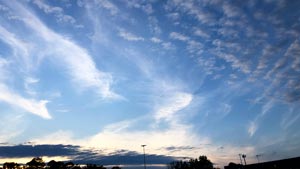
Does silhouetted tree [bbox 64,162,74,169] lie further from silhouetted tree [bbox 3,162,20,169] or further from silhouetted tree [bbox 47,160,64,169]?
silhouetted tree [bbox 3,162,20,169]

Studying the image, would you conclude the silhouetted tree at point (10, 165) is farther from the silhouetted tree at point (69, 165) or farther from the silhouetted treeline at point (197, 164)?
the silhouetted treeline at point (197, 164)

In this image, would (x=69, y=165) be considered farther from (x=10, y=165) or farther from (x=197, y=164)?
(x=197, y=164)

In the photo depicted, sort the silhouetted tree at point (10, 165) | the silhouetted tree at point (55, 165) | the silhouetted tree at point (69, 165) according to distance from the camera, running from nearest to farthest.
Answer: the silhouetted tree at point (10, 165) < the silhouetted tree at point (55, 165) < the silhouetted tree at point (69, 165)

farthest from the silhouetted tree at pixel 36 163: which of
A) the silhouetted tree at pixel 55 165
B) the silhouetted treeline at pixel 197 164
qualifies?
the silhouetted treeline at pixel 197 164

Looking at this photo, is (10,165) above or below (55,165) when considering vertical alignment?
above

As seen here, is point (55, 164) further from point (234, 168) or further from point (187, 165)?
point (234, 168)

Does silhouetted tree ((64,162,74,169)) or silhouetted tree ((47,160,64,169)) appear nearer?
silhouetted tree ((47,160,64,169))

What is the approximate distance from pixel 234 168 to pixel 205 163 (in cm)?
3787

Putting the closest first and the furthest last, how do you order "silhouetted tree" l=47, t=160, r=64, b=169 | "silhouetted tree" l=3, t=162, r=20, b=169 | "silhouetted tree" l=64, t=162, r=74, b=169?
"silhouetted tree" l=3, t=162, r=20, b=169
"silhouetted tree" l=47, t=160, r=64, b=169
"silhouetted tree" l=64, t=162, r=74, b=169

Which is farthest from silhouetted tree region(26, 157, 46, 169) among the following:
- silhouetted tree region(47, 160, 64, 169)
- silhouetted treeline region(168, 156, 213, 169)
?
silhouetted treeline region(168, 156, 213, 169)

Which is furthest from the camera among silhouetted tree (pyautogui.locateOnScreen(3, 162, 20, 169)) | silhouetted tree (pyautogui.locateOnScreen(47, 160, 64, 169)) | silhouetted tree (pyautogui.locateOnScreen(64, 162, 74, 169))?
silhouetted tree (pyautogui.locateOnScreen(64, 162, 74, 169))

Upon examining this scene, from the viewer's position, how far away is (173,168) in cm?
19800

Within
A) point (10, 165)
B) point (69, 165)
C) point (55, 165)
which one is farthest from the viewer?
point (69, 165)

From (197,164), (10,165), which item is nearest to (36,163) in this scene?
(10,165)
